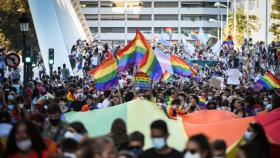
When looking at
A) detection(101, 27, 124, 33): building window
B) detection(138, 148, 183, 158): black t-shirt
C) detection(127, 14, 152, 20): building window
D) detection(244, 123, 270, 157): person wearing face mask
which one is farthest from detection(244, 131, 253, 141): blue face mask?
detection(127, 14, 152, 20): building window

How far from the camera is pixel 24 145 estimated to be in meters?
9.23

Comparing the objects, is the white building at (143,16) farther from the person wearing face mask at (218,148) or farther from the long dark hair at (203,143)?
the long dark hair at (203,143)

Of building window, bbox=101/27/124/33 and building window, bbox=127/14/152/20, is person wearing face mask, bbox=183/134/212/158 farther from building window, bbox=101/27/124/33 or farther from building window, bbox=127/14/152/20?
building window, bbox=127/14/152/20

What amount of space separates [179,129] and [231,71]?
692 inches

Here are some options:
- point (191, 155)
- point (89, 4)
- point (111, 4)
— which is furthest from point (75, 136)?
point (89, 4)

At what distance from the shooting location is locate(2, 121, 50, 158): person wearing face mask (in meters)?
9.30

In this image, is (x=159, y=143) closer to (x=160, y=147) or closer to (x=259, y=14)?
(x=160, y=147)

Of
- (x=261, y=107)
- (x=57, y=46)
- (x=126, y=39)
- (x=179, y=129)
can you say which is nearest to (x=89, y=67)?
(x=57, y=46)

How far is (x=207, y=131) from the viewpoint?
15.0 metres

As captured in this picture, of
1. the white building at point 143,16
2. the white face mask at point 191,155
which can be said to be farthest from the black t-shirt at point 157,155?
the white building at point 143,16

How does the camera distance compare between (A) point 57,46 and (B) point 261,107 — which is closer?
(B) point 261,107

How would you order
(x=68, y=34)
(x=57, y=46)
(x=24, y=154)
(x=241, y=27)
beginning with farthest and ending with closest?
(x=241, y=27)
(x=68, y=34)
(x=57, y=46)
(x=24, y=154)

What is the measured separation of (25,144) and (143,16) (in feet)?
478

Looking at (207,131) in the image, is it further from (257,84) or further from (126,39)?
(126,39)
